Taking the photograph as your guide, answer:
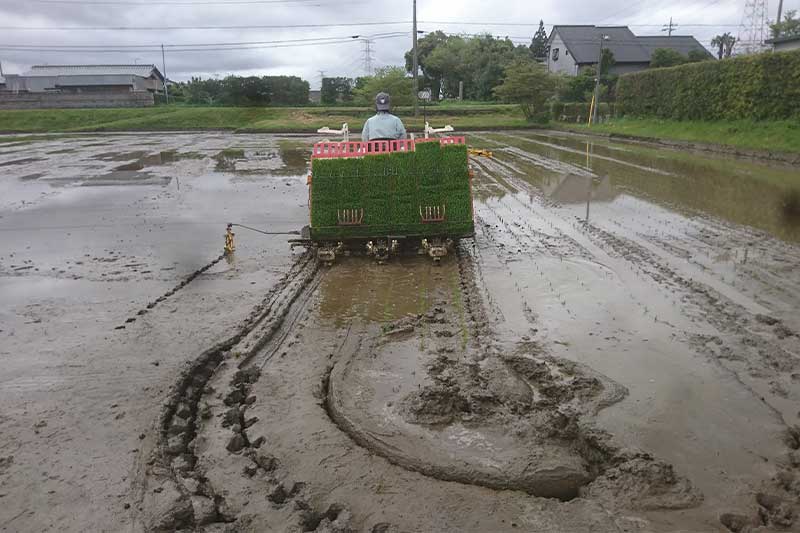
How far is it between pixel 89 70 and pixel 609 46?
184 feet

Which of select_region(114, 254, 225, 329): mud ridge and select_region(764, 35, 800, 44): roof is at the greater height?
select_region(764, 35, 800, 44): roof

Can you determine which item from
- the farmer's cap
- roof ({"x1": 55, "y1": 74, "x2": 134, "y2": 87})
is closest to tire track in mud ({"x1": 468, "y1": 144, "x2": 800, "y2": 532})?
the farmer's cap

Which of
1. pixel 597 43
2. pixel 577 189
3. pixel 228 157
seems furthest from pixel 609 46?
pixel 577 189

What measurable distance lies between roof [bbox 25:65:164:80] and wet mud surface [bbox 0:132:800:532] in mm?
64516

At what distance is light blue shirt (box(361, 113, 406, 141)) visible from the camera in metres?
8.38

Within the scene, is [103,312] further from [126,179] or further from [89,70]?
[89,70]

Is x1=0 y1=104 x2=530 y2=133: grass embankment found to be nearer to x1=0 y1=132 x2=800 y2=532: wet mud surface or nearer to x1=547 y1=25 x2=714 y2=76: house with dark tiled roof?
x1=547 y1=25 x2=714 y2=76: house with dark tiled roof

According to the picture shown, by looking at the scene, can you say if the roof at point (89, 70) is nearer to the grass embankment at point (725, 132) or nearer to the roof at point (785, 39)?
the grass embankment at point (725, 132)

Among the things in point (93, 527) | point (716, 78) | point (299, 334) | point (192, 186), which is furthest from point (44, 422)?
point (716, 78)

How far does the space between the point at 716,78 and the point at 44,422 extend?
27856mm

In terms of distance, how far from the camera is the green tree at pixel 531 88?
40.0m

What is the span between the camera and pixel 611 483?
122 inches

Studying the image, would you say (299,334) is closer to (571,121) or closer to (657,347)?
(657,347)

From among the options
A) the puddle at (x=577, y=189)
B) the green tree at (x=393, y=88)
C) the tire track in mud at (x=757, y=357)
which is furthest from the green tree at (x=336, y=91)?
the tire track in mud at (x=757, y=357)
